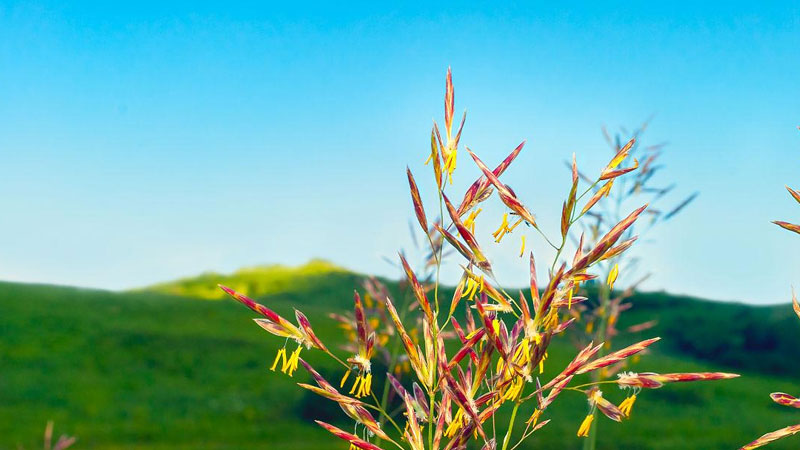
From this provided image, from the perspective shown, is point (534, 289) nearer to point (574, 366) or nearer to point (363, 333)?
point (574, 366)

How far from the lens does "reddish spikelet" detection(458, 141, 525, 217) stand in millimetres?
1557

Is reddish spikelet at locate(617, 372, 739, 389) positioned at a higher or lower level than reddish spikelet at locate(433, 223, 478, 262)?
lower

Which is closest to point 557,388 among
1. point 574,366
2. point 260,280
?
point 574,366

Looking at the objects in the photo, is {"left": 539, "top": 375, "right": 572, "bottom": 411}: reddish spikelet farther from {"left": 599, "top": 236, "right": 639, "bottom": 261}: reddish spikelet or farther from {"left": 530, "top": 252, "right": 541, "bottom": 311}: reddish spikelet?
{"left": 599, "top": 236, "right": 639, "bottom": 261}: reddish spikelet

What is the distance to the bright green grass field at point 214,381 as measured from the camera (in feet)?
48.3

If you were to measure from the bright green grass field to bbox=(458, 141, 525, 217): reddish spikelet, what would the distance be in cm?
1258

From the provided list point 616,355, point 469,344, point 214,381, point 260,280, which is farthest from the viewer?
point 260,280

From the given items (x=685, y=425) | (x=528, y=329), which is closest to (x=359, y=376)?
(x=528, y=329)

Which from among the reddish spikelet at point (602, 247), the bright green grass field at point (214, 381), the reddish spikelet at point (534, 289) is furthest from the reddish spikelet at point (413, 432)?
the bright green grass field at point (214, 381)

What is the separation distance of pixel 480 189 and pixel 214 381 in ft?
58.7

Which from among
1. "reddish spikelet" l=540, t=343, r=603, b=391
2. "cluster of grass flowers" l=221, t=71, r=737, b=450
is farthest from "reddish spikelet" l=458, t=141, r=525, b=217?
"reddish spikelet" l=540, t=343, r=603, b=391

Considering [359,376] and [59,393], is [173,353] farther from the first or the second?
[359,376]

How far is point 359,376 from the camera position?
5.20 feet

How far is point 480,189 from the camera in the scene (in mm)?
1564
